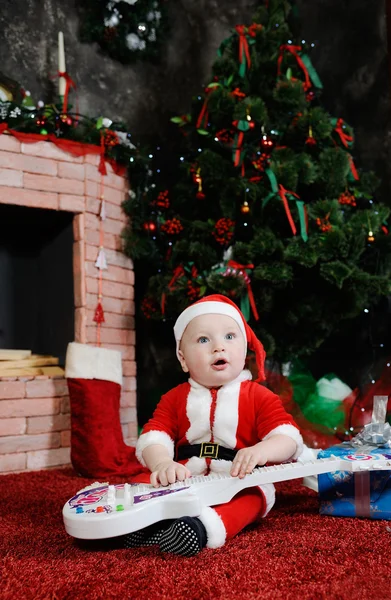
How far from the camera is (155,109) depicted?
317 centimetres

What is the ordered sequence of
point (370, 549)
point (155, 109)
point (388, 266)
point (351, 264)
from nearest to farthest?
point (370, 549), point (351, 264), point (388, 266), point (155, 109)

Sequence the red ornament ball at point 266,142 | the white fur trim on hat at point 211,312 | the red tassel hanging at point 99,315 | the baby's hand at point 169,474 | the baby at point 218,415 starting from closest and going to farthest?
the baby's hand at point 169,474 < the baby at point 218,415 < the white fur trim on hat at point 211,312 < the red ornament ball at point 266,142 < the red tassel hanging at point 99,315

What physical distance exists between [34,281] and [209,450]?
66.8 inches

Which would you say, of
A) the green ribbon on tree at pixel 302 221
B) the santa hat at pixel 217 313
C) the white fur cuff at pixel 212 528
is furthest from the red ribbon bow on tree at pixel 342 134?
the white fur cuff at pixel 212 528

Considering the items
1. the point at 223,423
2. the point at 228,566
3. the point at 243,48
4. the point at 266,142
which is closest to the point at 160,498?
the point at 228,566

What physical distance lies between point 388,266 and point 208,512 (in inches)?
61.7

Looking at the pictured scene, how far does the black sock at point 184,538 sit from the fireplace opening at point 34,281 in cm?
160

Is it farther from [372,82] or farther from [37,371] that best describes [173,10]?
[37,371]

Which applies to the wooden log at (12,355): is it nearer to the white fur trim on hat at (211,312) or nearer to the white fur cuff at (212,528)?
the white fur trim on hat at (211,312)

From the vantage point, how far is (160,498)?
1.15 meters

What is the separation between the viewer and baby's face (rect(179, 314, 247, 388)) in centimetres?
141

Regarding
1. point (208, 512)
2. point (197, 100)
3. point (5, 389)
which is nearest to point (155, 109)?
point (197, 100)

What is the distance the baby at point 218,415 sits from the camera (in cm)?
135

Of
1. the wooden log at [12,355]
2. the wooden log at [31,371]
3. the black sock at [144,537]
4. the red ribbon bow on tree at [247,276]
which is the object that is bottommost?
the black sock at [144,537]
